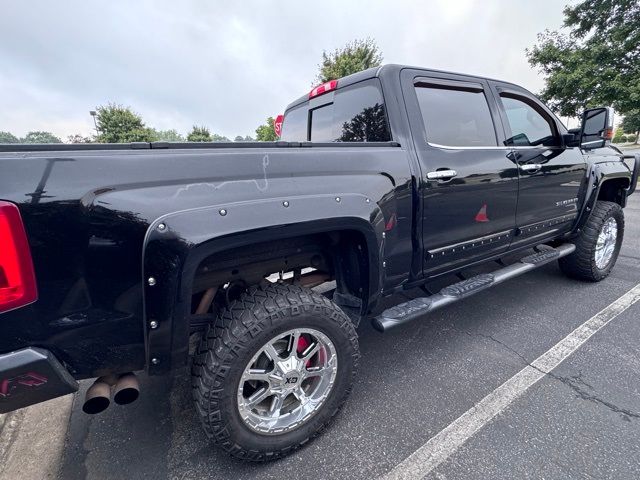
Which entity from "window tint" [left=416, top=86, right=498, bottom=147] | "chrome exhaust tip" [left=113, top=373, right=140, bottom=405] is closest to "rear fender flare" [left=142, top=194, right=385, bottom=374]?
"chrome exhaust tip" [left=113, top=373, right=140, bottom=405]

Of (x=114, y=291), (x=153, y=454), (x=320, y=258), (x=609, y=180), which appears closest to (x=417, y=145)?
(x=320, y=258)

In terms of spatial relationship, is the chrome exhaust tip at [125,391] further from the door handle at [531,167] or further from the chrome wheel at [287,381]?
the door handle at [531,167]

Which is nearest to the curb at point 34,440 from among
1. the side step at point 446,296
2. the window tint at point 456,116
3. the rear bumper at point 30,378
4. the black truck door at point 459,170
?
the rear bumper at point 30,378

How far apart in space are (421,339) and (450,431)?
976 mm

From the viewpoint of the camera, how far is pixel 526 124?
2.96 m

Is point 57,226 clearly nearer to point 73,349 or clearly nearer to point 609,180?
point 73,349

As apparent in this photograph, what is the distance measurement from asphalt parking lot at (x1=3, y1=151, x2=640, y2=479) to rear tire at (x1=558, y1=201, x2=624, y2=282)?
2.45 feet

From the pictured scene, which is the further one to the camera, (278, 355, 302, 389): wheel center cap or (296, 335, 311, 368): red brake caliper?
(296, 335, 311, 368): red brake caliper

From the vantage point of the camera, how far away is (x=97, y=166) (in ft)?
3.84

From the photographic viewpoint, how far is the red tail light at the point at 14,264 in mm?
1042

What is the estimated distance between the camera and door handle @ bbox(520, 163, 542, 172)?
2.68 metres

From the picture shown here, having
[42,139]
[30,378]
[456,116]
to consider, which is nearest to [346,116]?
[456,116]

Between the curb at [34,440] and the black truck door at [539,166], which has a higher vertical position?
the black truck door at [539,166]

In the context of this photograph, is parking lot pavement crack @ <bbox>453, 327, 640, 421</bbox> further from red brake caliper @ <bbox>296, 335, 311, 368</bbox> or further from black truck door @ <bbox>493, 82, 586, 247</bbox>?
red brake caliper @ <bbox>296, 335, 311, 368</bbox>
